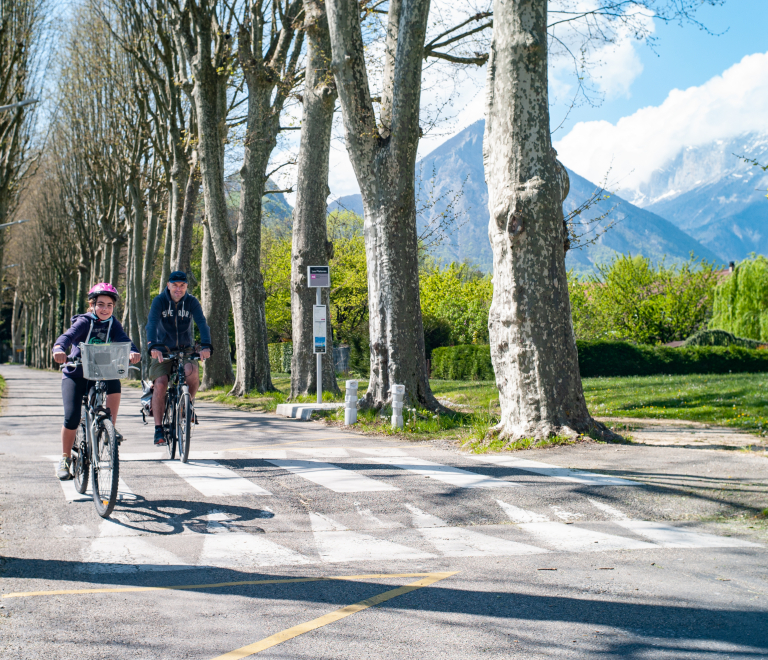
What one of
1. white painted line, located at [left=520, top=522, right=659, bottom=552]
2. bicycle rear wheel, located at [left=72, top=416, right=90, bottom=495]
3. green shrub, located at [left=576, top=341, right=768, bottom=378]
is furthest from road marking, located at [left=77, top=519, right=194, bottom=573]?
green shrub, located at [left=576, top=341, right=768, bottom=378]

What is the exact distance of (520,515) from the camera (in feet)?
19.9

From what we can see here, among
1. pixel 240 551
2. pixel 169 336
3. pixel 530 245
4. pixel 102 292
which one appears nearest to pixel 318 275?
pixel 169 336

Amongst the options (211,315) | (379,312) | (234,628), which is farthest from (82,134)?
(234,628)

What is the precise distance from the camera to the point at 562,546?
17.1 feet

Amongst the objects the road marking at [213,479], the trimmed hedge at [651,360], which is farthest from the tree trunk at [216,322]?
the road marking at [213,479]

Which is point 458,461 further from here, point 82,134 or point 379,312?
point 82,134

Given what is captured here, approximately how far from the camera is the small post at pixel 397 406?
11.6 metres

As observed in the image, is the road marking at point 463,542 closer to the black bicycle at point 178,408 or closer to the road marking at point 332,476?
the road marking at point 332,476

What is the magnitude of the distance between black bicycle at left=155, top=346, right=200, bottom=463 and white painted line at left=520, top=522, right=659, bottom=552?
4.22 metres

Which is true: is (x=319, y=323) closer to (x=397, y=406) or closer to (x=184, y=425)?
(x=397, y=406)

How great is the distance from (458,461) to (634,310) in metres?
36.9

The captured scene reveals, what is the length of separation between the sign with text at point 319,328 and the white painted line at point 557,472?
7098 millimetres

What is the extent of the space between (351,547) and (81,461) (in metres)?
2.68

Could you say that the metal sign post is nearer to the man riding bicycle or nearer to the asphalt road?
the man riding bicycle
